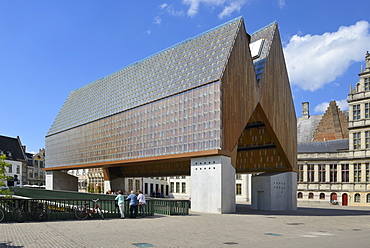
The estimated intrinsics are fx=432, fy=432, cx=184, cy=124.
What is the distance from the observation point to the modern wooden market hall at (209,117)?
3459 centimetres

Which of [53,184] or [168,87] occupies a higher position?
[168,87]

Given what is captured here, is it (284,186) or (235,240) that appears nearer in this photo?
(235,240)

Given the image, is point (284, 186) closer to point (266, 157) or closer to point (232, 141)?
point (266, 157)

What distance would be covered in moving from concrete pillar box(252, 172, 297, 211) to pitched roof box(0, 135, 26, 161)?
6960 cm

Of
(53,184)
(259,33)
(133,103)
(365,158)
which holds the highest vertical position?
(259,33)

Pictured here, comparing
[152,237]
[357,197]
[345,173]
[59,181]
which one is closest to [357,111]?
[345,173]

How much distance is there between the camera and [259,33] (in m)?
44.2

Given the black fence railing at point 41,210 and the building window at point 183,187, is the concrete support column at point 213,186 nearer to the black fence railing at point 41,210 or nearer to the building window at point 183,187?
the black fence railing at point 41,210

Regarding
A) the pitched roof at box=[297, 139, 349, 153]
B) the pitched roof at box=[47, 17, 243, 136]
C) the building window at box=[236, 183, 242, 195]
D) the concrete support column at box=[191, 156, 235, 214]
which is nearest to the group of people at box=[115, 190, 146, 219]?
the concrete support column at box=[191, 156, 235, 214]

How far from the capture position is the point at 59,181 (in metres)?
68.9

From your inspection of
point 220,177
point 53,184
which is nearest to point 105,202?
point 220,177

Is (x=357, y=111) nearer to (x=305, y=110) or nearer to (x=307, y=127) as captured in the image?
(x=307, y=127)

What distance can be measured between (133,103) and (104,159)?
353 inches

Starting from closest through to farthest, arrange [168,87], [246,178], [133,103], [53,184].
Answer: [168,87], [133,103], [53,184], [246,178]
